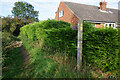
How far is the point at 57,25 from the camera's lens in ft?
20.7

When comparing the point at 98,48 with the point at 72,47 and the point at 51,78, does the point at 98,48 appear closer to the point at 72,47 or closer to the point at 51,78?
Result: the point at 72,47

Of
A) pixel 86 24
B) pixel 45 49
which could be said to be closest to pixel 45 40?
pixel 45 49

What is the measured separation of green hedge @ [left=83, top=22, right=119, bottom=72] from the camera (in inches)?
120

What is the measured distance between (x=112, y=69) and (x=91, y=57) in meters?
0.87

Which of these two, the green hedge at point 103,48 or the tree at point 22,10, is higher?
the tree at point 22,10

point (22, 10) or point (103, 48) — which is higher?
point (22, 10)

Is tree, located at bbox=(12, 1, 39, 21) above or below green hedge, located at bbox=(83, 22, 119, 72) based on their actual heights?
above

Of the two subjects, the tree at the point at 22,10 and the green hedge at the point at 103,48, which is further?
the tree at the point at 22,10

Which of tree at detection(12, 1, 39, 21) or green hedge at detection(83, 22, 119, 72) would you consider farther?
tree at detection(12, 1, 39, 21)

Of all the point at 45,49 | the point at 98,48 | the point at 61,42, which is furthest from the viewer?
the point at 45,49

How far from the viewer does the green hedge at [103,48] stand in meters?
3.05

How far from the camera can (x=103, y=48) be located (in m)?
3.10

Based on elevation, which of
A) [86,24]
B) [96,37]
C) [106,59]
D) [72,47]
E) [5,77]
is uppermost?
[86,24]

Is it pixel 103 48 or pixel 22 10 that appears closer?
pixel 103 48
